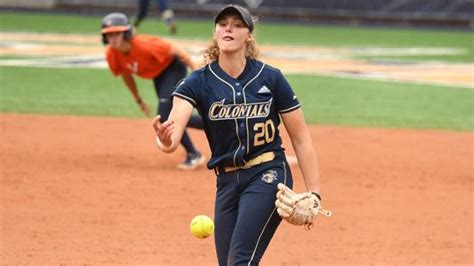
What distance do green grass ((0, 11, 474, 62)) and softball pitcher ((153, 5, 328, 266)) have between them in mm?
19470

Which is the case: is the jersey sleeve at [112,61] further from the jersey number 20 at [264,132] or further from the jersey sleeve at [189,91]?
the jersey number 20 at [264,132]

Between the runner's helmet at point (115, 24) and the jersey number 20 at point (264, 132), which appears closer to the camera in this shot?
the jersey number 20 at point (264, 132)

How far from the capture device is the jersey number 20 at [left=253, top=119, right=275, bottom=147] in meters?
5.80

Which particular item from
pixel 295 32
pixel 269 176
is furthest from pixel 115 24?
pixel 295 32

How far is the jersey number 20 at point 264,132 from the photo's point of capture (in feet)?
19.0

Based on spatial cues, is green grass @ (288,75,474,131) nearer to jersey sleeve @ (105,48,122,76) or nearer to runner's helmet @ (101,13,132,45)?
jersey sleeve @ (105,48,122,76)

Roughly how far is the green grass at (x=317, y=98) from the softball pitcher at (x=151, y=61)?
3816 millimetres

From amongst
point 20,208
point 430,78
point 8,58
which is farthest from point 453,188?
point 8,58

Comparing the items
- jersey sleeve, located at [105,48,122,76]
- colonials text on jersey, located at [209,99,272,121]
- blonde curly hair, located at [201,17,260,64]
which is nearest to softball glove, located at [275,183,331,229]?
colonials text on jersey, located at [209,99,272,121]

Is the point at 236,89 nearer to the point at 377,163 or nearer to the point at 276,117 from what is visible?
the point at 276,117

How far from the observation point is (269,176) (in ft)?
19.0

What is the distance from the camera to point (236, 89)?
5.79 m

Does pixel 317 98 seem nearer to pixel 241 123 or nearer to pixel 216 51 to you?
pixel 216 51

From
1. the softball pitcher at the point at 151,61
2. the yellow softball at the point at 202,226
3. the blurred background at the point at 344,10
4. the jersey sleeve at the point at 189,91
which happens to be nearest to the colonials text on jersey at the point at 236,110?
the jersey sleeve at the point at 189,91
